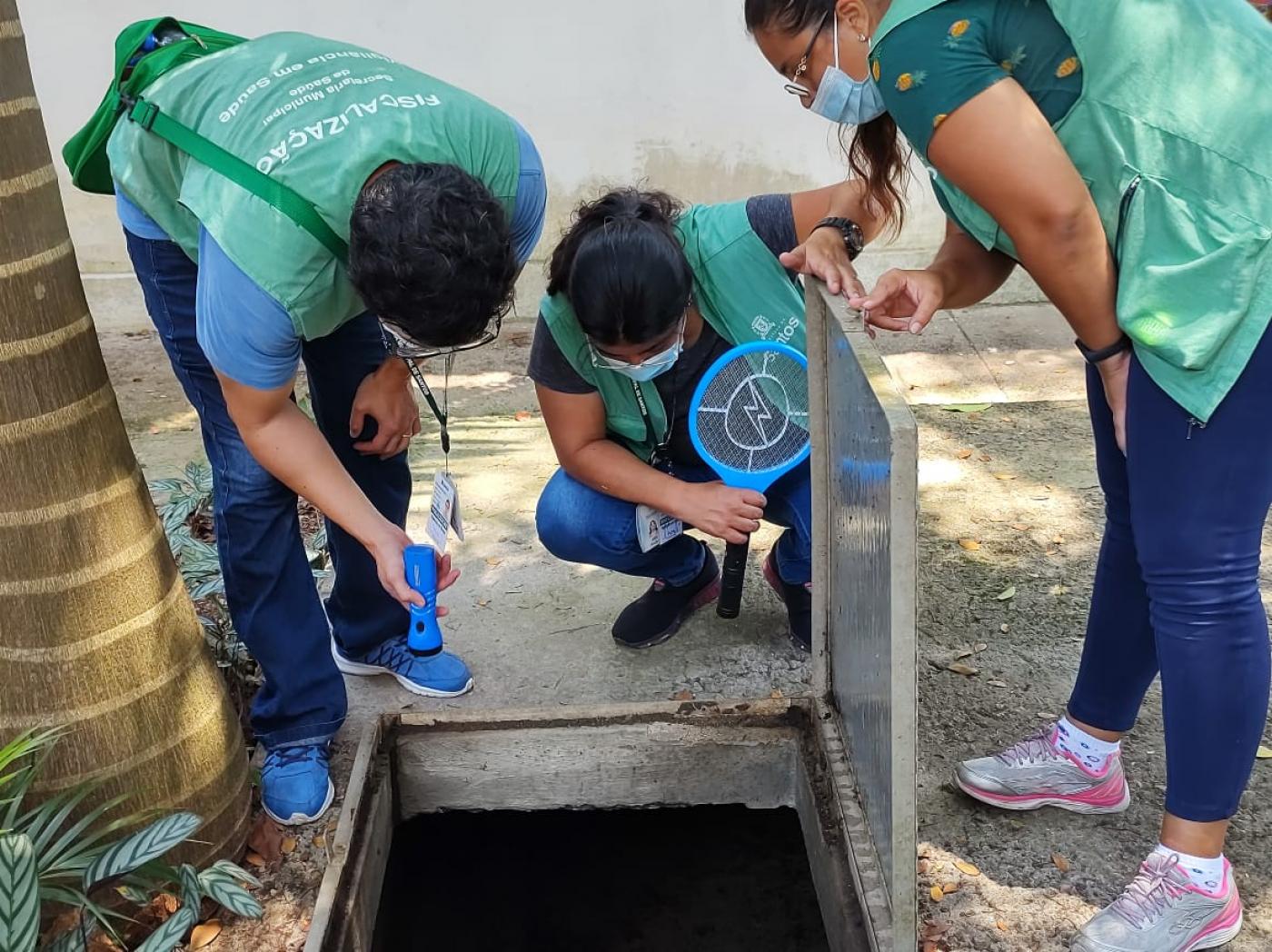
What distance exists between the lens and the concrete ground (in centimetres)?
218

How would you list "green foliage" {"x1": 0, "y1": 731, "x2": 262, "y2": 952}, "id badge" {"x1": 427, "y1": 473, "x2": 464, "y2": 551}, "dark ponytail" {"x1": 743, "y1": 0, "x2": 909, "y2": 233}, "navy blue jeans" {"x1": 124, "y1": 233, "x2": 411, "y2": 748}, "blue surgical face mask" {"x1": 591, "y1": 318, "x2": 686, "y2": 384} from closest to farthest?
"dark ponytail" {"x1": 743, "y1": 0, "x2": 909, "y2": 233}, "green foliage" {"x1": 0, "y1": 731, "x2": 262, "y2": 952}, "navy blue jeans" {"x1": 124, "y1": 233, "x2": 411, "y2": 748}, "id badge" {"x1": 427, "y1": 473, "x2": 464, "y2": 551}, "blue surgical face mask" {"x1": 591, "y1": 318, "x2": 686, "y2": 384}

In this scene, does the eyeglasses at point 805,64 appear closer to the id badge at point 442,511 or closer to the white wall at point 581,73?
the id badge at point 442,511

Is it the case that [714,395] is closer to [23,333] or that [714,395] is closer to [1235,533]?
[1235,533]

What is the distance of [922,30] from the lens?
1543 millimetres

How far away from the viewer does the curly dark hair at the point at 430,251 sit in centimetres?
174

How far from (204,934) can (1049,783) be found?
1594 mm

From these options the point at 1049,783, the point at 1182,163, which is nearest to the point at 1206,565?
the point at 1182,163

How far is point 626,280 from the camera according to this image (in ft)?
7.57

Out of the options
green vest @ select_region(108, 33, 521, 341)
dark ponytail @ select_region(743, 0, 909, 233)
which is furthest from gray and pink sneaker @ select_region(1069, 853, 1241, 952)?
green vest @ select_region(108, 33, 521, 341)

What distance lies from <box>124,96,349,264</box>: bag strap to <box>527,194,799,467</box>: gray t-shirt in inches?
28.8

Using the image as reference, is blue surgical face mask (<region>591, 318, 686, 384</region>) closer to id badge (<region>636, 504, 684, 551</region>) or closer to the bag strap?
id badge (<region>636, 504, 684, 551</region>)

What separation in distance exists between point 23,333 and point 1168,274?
5.62 ft

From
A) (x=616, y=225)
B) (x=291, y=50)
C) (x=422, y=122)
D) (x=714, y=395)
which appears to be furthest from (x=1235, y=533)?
(x=291, y=50)

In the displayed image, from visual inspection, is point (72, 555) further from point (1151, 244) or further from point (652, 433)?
point (1151, 244)
